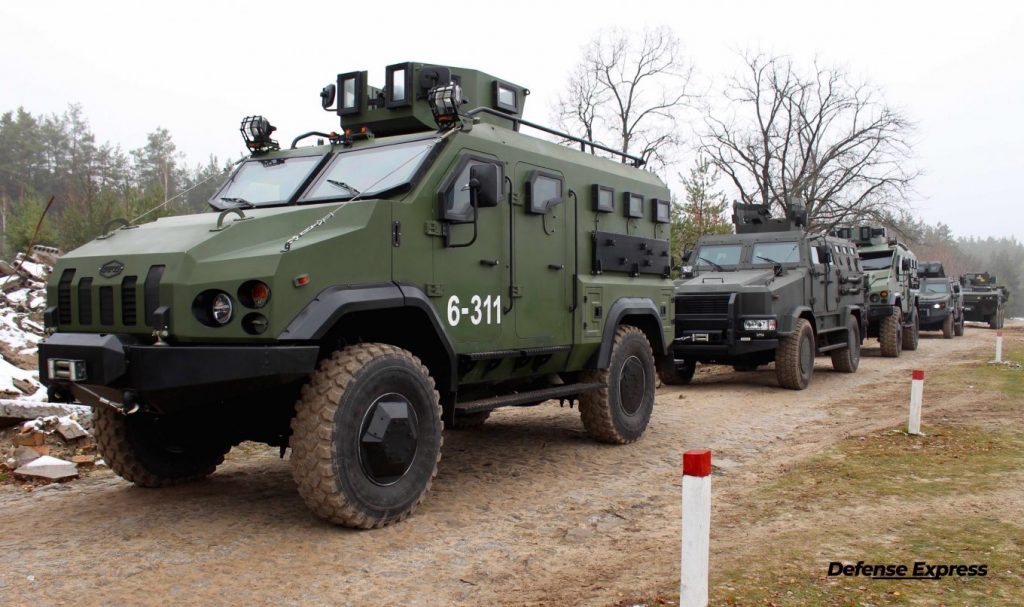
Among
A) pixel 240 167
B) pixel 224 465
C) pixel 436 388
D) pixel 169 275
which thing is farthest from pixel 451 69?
pixel 224 465

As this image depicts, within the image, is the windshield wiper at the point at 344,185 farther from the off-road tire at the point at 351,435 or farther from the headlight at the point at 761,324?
the headlight at the point at 761,324

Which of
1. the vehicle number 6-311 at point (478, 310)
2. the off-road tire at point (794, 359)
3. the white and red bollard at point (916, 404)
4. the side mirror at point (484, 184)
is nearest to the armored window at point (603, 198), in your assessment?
the vehicle number 6-311 at point (478, 310)

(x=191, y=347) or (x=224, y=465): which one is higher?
(x=191, y=347)

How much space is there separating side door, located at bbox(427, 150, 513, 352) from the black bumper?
1388 millimetres

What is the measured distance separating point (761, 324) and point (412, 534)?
312 inches

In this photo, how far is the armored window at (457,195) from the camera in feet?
18.5

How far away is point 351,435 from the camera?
4.86 meters

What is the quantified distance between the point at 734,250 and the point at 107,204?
67.5ft

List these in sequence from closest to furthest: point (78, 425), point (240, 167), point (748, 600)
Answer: point (748, 600), point (240, 167), point (78, 425)

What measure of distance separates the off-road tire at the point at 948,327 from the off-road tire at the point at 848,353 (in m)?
12.2

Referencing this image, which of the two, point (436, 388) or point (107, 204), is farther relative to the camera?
point (107, 204)

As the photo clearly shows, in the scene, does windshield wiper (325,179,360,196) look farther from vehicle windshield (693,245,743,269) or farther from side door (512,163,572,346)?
vehicle windshield (693,245,743,269)

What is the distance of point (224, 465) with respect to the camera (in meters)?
7.03

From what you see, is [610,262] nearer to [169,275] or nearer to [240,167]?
[240,167]
